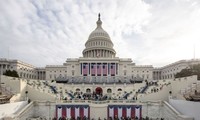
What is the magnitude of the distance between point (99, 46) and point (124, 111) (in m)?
67.3

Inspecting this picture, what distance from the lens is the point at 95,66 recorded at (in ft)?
302

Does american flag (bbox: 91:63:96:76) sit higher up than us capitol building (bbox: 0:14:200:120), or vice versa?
american flag (bbox: 91:63:96:76)

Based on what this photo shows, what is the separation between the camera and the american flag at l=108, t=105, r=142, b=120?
4744cm

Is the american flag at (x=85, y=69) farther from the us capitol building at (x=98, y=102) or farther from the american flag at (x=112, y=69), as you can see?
the us capitol building at (x=98, y=102)

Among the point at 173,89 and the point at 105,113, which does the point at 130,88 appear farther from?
the point at 105,113

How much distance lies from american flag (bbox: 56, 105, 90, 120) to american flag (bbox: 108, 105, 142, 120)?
595 cm

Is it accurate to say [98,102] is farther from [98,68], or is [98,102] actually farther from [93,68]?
[98,68]

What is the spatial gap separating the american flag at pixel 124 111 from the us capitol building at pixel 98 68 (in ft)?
117

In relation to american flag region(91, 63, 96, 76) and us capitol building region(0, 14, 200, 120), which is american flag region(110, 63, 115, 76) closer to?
american flag region(91, 63, 96, 76)

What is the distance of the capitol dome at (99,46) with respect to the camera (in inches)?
4373

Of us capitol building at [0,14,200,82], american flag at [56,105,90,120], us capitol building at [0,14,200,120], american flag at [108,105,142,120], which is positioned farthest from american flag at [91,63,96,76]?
american flag at [108,105,142,120]

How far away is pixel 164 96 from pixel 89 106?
815 inches

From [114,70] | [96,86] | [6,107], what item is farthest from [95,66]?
[6,107]

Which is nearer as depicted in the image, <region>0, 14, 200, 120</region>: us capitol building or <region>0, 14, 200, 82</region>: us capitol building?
<region>0, 14, 200, 120</region>: us capitol building
